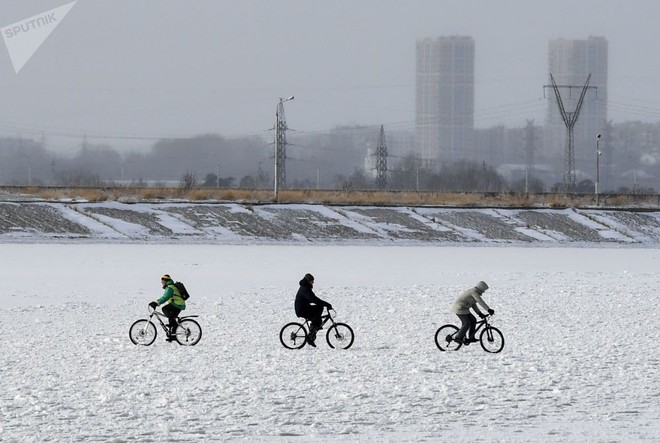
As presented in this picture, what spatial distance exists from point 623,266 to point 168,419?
107 feet

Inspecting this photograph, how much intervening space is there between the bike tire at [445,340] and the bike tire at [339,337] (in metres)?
1.56

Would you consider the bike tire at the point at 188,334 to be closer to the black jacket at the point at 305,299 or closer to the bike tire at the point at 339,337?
the black jacket at the point at 305,299

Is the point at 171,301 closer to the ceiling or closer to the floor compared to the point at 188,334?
closer to the ceiling

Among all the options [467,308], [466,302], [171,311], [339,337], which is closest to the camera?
[466,302]

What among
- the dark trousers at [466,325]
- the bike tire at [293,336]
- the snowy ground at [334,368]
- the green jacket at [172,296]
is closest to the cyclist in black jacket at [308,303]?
the bike tire at [293,336]

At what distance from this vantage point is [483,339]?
1920 cm

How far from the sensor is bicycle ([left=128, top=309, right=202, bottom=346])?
19.8 meters

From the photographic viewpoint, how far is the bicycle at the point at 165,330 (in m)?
19.8

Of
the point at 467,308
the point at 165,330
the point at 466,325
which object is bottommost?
the point at 165,330

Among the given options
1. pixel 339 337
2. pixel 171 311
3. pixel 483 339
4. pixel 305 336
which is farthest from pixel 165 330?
pixel 483 339

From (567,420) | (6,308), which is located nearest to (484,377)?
(567,420)

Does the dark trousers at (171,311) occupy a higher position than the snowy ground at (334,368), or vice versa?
the dark trousers at (171,311)

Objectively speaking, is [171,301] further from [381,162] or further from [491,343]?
[381,162]

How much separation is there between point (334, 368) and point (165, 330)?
3.87 meters
